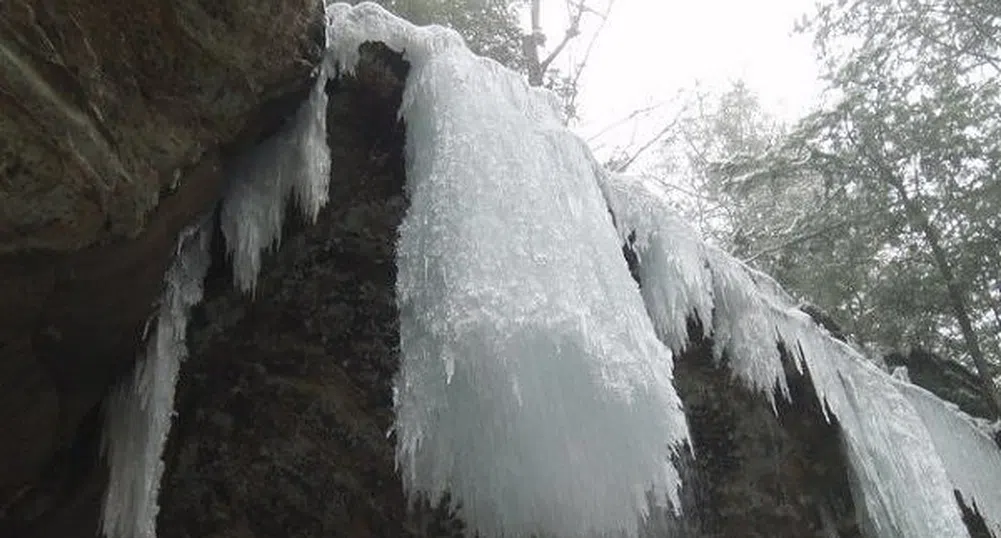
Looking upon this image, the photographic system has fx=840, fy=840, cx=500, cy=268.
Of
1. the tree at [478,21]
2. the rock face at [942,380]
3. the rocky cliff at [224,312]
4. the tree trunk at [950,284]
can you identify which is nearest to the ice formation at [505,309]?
the rocky cliff at [224,312]

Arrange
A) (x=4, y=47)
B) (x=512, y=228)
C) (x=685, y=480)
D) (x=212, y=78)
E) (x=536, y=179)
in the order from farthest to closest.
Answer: (x=685, y=480), (x=536, y=179), (x=512, y=228), (x=212, y=78), (x=4, y=47)

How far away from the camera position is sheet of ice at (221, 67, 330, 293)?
3.67m

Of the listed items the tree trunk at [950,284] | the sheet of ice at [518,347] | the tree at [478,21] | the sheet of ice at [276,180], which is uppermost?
the tree at [478,21]

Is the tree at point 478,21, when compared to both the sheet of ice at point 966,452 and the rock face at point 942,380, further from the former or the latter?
the sheet of ice at point 966,452

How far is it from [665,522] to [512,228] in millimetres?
3165

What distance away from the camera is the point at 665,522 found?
5.65 metres

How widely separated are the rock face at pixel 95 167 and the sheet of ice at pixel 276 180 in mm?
112

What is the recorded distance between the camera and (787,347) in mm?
5391

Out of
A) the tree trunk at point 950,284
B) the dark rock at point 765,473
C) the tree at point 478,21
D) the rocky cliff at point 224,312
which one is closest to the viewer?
the rocky cliff at point 224,312

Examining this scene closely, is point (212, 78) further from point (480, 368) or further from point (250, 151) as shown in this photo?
point (480, 368)

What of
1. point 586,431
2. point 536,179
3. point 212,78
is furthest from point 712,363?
point 212,78

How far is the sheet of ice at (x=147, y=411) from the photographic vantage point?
3.79 metres

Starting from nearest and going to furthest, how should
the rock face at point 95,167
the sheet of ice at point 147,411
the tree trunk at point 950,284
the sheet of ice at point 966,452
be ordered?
the rock face at point 95,167
the sheet of ice at point 147,411
the sheet of ice at point 966,452
the tree trunk at point 950,284

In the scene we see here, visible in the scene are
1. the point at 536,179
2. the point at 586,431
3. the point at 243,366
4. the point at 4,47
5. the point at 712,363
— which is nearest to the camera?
the point at 4,47
